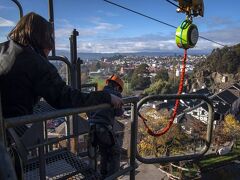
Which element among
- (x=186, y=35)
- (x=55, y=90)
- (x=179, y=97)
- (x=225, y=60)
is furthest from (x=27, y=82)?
(x=225, y=60)

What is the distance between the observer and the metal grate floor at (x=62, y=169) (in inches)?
100.0

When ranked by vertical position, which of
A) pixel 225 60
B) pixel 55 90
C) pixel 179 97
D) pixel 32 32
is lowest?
pixel 225 60

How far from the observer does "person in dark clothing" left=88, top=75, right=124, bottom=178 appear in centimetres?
336

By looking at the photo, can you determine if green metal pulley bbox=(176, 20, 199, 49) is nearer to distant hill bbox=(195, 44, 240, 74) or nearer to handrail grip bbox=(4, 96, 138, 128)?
handrail grip bbox=(4, 96, 138, 128)

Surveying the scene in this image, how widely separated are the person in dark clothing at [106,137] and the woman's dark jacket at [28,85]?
54.7 inches

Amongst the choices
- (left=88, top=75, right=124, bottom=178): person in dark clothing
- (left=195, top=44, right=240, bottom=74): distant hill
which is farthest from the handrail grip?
(left=195, top=44, right=240, bottom=74): distant hill

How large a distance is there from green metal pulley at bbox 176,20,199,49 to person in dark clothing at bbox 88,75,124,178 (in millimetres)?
2295

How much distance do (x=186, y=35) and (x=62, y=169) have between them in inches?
138

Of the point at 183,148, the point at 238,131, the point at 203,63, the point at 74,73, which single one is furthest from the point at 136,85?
the point at 74,73

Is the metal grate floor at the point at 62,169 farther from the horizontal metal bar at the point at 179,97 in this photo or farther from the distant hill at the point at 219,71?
the distant hill at the point at 219,71

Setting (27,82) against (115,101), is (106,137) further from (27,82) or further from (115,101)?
(27,82)

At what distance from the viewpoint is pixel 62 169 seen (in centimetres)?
260

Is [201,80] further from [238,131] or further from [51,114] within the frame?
[51,114]

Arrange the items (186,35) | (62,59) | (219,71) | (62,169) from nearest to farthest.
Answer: (62,169), (62,59), (186,35), (219,71)
